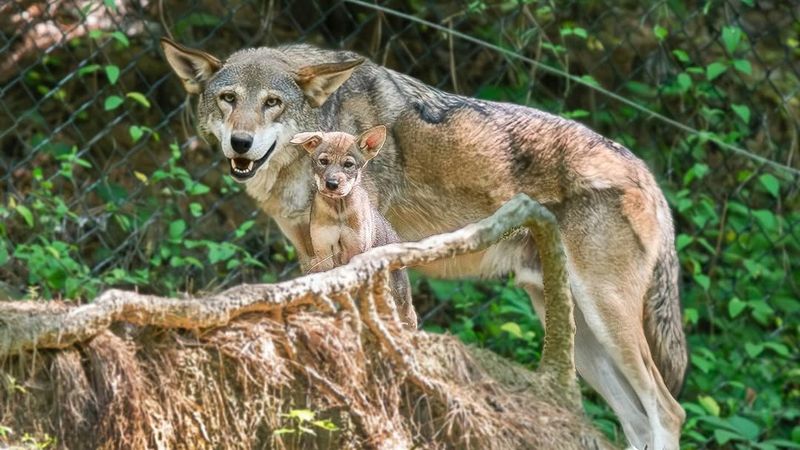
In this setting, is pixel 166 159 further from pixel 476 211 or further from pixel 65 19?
pixel 476 211

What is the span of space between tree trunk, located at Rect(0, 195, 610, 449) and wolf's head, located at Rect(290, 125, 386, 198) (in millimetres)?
808

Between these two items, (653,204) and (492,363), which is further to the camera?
(653,204)

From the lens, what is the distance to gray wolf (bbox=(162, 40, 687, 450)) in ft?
21.5

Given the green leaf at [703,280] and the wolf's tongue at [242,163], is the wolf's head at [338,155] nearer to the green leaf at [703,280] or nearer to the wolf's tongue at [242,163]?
the wolf's tongue at [242,163]

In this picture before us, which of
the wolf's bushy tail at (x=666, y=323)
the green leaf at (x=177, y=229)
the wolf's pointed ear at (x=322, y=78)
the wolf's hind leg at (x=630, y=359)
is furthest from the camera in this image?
the green leaf at (x=177, y=229)

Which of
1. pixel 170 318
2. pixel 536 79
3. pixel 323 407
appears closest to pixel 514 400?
pixel 323 407

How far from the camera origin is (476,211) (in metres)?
6.84

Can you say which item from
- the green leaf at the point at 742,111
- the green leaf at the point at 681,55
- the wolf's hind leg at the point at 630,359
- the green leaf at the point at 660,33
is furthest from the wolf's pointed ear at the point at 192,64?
the green leaf at the point at 742,111

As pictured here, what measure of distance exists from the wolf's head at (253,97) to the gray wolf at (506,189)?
0.03 feet

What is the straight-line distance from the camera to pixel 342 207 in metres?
5.86

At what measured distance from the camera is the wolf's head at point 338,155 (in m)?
5.73

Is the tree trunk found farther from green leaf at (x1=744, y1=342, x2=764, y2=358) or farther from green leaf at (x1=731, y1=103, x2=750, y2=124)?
green leaf at (x1=731, y1=103, x2=750, y2=124)

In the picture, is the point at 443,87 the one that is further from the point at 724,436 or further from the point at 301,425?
the point at 301,425

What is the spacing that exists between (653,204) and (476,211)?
0.86 metres
